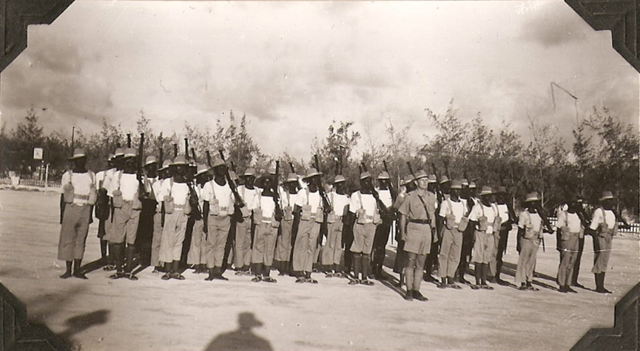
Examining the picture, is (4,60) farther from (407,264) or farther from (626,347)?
(626,347)

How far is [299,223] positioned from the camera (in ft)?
24.2

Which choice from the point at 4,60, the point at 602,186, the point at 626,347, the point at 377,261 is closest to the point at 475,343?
the point at 626,347

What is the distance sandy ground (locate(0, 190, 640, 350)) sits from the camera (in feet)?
16.9

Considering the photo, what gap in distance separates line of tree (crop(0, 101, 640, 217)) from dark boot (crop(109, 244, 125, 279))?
114 cm

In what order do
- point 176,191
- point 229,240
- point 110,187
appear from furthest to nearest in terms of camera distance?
point 229,240 → point 176,191 → point 110,187

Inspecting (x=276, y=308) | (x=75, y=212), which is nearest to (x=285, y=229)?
(x=276, y=308)

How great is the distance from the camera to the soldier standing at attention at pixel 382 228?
24.8ft

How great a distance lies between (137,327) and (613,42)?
21.4 feet

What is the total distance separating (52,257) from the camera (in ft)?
20.7

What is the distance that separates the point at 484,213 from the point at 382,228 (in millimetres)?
1624

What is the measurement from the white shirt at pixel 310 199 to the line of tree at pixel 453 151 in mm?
438

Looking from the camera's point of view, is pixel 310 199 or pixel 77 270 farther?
pixel 310 199

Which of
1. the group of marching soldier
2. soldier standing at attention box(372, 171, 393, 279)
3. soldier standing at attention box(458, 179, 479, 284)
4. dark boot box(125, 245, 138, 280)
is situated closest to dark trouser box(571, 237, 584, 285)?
the group of marching soldier

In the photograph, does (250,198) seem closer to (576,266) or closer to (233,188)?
(233,188)
